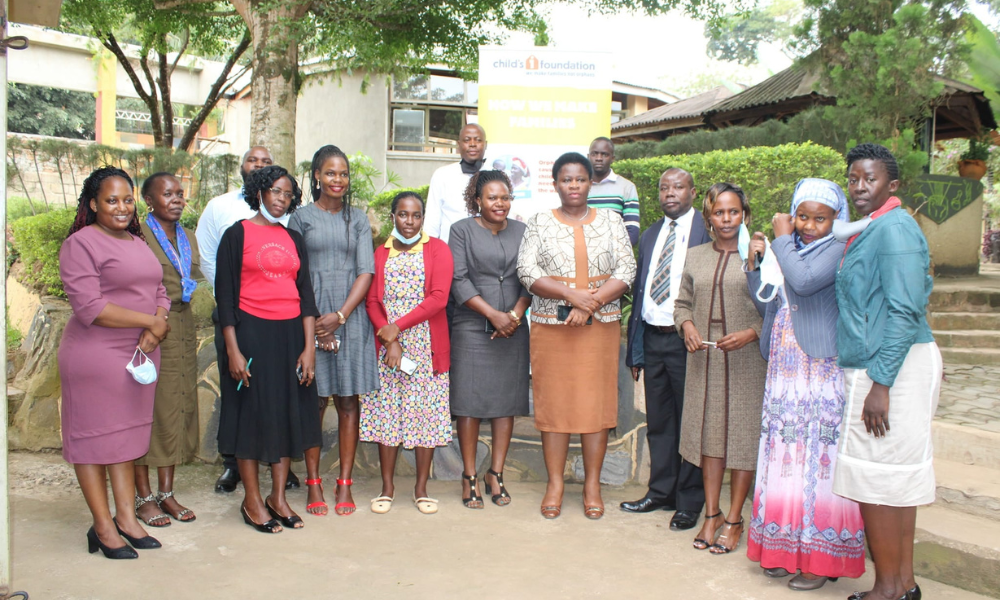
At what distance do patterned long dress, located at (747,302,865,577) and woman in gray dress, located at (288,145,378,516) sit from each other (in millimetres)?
2199

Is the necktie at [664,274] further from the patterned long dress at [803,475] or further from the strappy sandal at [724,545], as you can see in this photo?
the strappy sandal at [724,545]

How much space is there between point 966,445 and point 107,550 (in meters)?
4.86

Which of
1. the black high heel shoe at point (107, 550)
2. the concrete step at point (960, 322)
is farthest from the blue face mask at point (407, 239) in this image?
the concrete step at point (960, 322)

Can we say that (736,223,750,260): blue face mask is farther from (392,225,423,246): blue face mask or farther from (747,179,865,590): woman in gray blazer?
(392,225,423,246): blue face mask

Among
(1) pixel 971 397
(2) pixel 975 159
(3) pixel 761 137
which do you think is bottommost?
(1) pixel 971 397

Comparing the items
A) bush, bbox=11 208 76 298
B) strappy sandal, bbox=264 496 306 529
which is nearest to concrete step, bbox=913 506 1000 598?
strappy sandal, bbox=264 496 306 529

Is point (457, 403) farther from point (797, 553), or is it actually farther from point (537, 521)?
point (797, 553)

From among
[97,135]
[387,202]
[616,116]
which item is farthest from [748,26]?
[387,202]

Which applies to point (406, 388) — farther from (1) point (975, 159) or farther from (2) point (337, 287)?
(1) point (975, 159)

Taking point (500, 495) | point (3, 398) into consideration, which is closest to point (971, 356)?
point (500, 495)

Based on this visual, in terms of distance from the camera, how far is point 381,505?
4.58 m

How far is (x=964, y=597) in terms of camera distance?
3.59m

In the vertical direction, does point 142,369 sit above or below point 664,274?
below

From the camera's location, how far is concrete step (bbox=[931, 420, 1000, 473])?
4684 millimetres
